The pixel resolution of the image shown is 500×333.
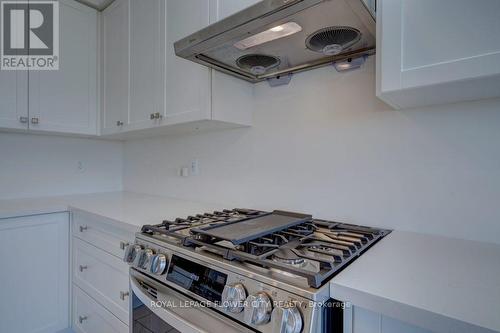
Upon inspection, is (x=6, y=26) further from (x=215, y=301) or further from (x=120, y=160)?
(x=215, y=301)

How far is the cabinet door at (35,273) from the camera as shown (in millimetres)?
1557

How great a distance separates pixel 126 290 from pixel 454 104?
152cm

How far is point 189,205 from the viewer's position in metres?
1.69

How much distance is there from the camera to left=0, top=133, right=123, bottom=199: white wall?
1.97 meters

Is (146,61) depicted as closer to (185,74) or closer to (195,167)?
(185,74)

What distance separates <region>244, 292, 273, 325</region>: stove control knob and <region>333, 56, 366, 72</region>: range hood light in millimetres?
981

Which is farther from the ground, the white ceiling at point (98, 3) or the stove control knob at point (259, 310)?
the white ceiling at point (98, 3)

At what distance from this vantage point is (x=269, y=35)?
3.24 ft

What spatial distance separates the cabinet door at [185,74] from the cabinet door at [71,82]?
0.97m

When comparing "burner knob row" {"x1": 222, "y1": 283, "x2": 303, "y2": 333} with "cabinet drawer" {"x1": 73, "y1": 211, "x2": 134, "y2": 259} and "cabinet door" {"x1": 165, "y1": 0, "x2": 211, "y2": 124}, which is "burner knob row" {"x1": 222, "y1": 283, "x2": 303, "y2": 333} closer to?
"cabinet drawer" {"x1": 73, "y1": 211, "x2": 134, "y2": 259}

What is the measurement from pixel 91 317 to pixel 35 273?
0.47 m

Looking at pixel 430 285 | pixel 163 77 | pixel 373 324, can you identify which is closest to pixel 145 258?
pixel 373 324

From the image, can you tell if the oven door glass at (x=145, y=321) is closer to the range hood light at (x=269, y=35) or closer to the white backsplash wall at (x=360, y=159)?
the white backsplash wall at (x=360, y=159)

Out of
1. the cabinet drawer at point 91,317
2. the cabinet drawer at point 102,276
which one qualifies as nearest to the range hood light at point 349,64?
the cabinet drawer at point 102,276
